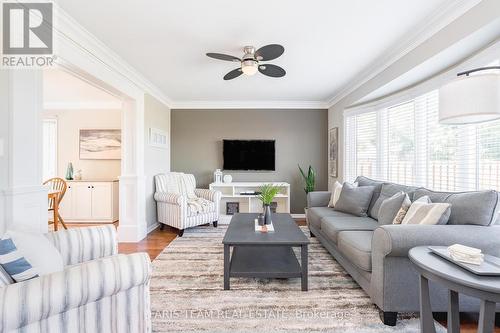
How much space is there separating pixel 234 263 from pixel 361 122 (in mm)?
3307

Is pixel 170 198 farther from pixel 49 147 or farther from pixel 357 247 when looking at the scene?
pixel 49 147

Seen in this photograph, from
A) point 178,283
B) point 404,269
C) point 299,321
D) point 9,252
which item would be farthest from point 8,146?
point 404,269

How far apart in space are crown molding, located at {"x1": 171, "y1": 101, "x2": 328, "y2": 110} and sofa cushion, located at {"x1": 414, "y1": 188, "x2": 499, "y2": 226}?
3496 millimetres

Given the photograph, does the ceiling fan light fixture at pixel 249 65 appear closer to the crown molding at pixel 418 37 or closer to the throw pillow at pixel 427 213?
the crown molding at pixel 418 37

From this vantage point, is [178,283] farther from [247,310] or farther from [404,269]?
[404,269]

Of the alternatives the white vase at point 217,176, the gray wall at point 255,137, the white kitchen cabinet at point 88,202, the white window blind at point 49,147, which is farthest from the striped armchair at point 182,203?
the white window blind at point 49,147

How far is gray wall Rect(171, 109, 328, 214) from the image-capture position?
516 cm

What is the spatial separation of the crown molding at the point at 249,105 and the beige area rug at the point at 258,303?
3304 millimetres

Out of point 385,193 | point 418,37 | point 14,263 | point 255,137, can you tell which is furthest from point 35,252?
point 255,137

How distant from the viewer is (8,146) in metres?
1.73

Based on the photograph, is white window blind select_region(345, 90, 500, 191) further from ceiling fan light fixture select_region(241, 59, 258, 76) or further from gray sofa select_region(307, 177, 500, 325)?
ceiling fan light fixture select_region(241, 59, 258, 76)

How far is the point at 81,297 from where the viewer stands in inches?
43.0

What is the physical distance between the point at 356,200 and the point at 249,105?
2932mm

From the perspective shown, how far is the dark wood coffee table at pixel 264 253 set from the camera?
84.5 inches
